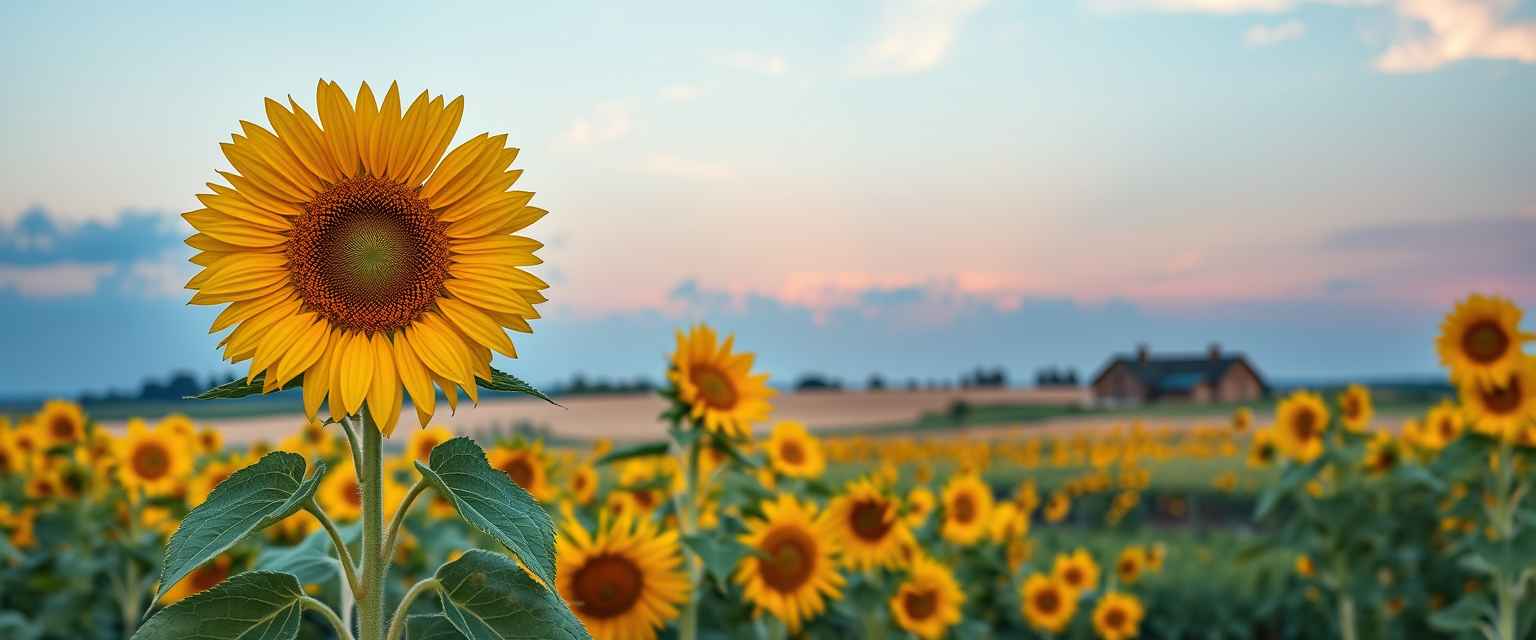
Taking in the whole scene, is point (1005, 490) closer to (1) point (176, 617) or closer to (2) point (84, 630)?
(2) point (84, 630)

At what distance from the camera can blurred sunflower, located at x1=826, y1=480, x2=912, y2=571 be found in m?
4.10

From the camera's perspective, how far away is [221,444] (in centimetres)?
648

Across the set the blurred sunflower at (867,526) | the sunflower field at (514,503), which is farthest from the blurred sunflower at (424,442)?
the blurred sunflower at (867,526)

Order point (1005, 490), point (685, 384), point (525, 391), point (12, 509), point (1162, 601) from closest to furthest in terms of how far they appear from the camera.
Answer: point (525, 391) → point (685, 384) → point (12, 509) → point (1162, 601) → point (1005, 490)

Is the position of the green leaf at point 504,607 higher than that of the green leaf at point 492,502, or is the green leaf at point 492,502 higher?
the green leaf at point 492,502

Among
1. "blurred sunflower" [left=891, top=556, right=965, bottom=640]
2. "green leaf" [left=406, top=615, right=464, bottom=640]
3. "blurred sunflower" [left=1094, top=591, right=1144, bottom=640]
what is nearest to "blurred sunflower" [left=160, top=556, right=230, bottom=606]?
"blurred sunflower" [left=891, top=556, right=965, bottom=640]

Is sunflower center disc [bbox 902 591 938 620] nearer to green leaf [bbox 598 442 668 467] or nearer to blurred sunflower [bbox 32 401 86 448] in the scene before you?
green leaf [bbox 598 442 668 467]

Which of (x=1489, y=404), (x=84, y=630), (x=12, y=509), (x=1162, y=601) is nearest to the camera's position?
(x=1489, y=404)

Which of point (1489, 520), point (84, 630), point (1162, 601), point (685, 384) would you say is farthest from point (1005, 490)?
point (685, 384)

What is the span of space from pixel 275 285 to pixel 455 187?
0.25 m

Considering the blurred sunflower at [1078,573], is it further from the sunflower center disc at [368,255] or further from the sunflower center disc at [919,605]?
the sunflower center disc at [368,255]

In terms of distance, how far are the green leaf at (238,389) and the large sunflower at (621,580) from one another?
1475 millimetres

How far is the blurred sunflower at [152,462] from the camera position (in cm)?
520

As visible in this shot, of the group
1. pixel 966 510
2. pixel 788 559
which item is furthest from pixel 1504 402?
pixel 788 559
